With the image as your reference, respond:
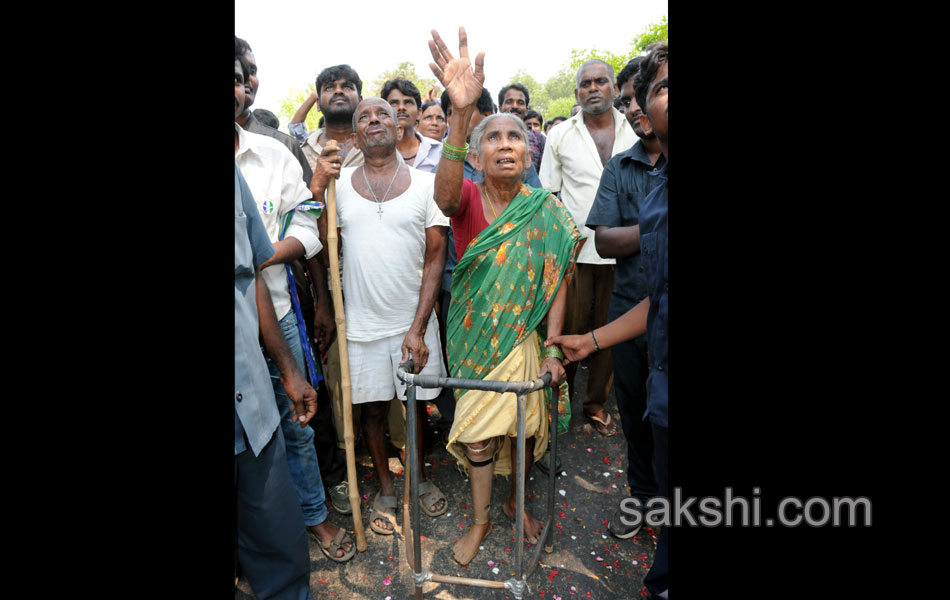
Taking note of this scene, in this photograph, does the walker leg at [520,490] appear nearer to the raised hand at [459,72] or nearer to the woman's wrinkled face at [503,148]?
the woman's wrinkled face at [503,148]

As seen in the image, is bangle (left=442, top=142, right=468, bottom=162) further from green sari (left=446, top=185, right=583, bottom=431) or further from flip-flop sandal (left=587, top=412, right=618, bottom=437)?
flip-flop sandal (left=587, top=412, right=618, bottom=437)

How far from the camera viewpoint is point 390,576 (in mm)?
2775

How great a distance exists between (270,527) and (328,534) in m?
0.88

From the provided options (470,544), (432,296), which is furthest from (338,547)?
(432,296)

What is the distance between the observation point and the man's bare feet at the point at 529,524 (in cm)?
294

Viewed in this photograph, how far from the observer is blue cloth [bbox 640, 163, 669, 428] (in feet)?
6.07

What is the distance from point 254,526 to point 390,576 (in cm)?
95

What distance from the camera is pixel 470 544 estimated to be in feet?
9.47

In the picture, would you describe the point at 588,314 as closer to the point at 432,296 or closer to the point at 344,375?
the point at 432,296

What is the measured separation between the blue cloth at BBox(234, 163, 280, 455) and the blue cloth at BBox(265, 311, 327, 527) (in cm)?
56

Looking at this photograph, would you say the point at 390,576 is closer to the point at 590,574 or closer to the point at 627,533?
the point at 590,574

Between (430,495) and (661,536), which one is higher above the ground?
(661,536)
